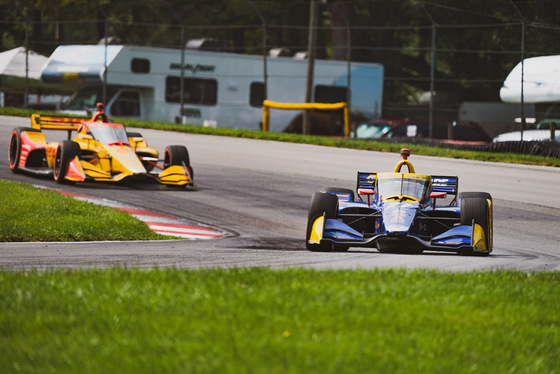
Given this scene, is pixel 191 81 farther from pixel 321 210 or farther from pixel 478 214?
pixel 478 214

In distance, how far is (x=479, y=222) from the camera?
424 inches

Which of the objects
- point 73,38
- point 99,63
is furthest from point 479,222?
point 73,38

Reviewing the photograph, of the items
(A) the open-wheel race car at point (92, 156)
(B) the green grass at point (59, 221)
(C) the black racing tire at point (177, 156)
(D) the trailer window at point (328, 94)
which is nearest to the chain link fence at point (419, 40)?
(D) the trailer window at point (328, 94)

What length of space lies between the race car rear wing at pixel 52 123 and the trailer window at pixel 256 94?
444 inches

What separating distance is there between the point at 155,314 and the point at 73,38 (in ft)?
163

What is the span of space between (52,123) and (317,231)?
9.42 meters

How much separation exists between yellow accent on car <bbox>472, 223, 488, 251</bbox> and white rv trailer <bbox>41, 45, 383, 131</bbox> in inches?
708

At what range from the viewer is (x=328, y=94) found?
1211 inches

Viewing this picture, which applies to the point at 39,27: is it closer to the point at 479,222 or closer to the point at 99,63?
the point at 99,63

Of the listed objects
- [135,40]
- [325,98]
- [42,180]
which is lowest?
[42,180]

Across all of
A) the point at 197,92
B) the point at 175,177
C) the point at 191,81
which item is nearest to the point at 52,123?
the point at 175,177

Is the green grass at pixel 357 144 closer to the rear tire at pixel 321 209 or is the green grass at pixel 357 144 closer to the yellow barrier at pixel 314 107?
the yellow barrier at pixel 314 107

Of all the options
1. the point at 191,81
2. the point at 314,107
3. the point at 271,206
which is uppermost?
the point at 191,81

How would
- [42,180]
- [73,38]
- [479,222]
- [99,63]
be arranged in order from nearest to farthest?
[479,222]
[42,180]
[99,63]
[73,38]
